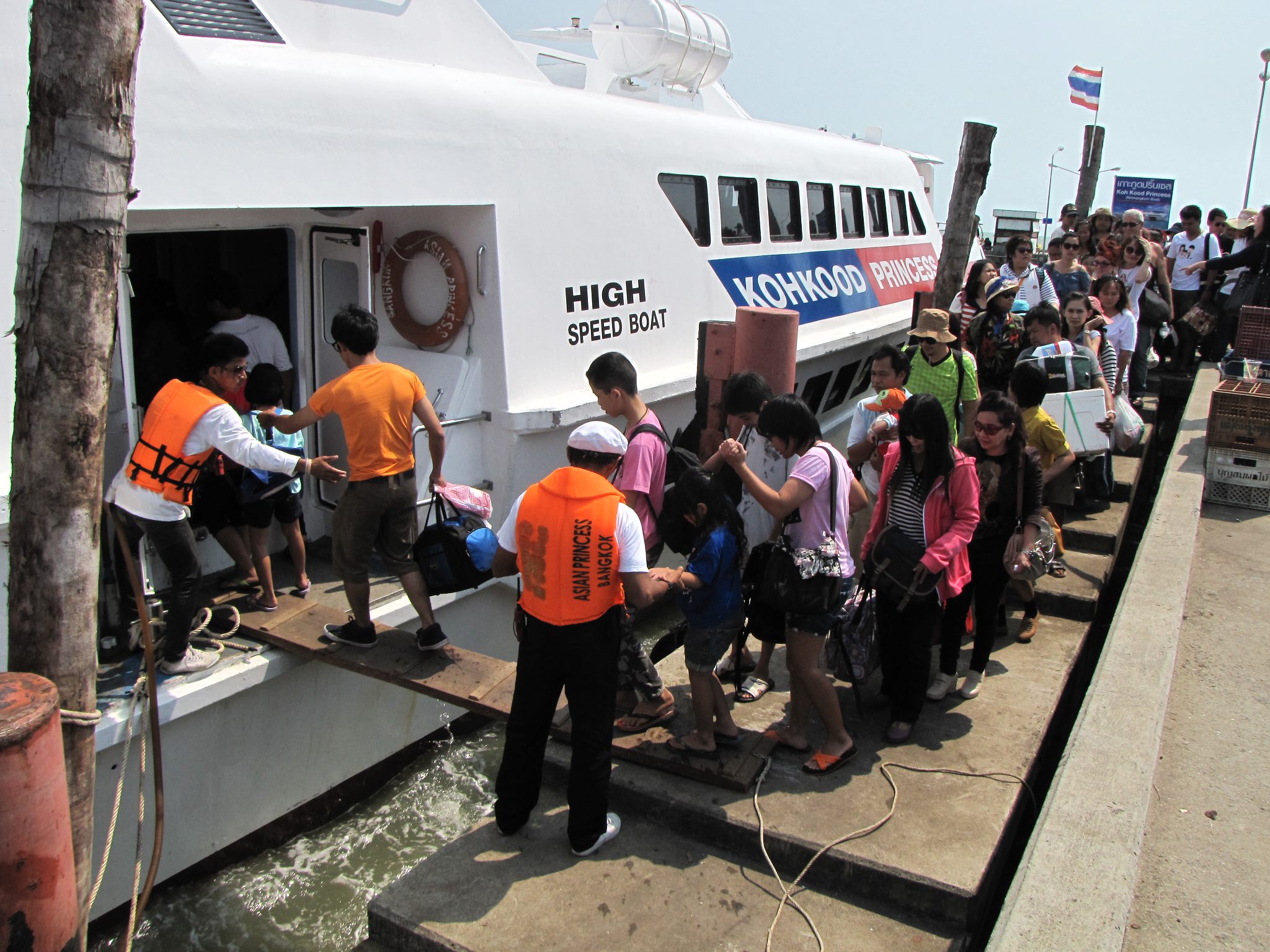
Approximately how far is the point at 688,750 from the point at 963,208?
24.2 feet

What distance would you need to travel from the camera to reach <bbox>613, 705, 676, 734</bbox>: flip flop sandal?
385 cm

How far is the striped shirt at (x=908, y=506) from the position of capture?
3.74 m

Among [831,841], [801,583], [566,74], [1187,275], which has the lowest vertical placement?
[831,841]

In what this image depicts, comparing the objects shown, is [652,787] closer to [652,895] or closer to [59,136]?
[652,895]

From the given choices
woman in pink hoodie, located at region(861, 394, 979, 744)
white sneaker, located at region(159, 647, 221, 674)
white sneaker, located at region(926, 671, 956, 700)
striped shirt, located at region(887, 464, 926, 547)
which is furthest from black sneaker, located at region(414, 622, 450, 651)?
white sneaker, located at region(926, 671, 956, 700)

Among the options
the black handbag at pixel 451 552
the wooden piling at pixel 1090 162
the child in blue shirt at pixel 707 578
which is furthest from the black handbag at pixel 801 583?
the wooden piling at pixel 1090 162

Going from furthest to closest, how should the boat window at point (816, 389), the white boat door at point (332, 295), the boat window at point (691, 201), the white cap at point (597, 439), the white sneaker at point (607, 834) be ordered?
1. the boat window at point (816, 389)
2. the boat window at point (691, 201)
3. the white boat door at point (332, 295)
4. the white sneaker at point (607, 834)
5. the white cap at point (597, 439)

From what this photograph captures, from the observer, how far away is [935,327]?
5.29 metres

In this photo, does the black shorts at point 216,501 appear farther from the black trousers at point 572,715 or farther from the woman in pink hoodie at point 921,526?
the woman in pink hoodie at point 921,526

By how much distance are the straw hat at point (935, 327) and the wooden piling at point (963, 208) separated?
426 centimetres

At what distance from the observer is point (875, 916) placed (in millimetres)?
3088

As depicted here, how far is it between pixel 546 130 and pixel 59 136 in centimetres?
313

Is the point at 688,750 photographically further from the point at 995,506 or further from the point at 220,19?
the point at 220,19

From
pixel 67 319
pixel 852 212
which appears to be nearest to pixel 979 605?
pixel 67 319
